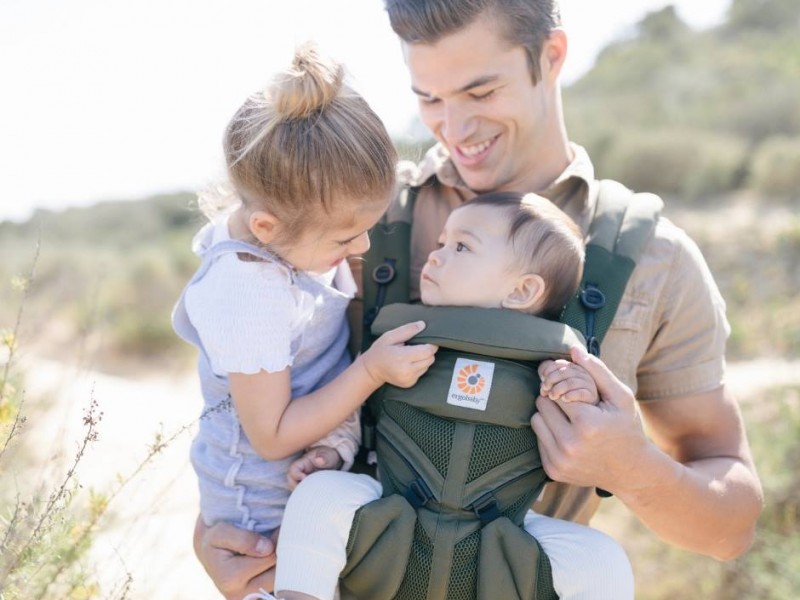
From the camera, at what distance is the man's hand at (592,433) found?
250 cm

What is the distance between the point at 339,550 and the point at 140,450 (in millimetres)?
6091

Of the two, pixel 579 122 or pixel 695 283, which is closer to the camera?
pixel 695 283

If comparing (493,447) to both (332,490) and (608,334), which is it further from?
(608,334)

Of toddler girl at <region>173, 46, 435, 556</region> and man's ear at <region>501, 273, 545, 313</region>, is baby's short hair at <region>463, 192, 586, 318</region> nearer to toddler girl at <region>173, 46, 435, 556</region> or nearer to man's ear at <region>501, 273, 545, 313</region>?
man's ear at <region>501, 273, 545, 313</region>

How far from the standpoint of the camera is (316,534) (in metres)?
2.45

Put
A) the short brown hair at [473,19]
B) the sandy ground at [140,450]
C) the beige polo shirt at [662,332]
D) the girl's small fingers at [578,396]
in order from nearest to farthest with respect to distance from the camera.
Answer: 1. the girl's small fingers at [578,396]
2. the beige polo shirt at [662,332]
3. the short brown hair at [473,19]
4. the sandy ground at [140,450]

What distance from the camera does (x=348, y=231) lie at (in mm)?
2578

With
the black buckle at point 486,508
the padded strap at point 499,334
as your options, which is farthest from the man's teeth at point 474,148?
the black buckle at point 486,508

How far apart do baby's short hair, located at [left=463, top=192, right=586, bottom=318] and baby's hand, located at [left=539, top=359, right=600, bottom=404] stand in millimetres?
297

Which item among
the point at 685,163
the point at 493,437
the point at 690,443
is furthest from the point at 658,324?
the point at 685,163

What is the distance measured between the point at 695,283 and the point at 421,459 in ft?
3.68

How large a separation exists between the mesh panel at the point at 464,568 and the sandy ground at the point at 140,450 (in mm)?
1038

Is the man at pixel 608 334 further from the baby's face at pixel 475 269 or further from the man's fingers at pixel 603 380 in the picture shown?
the baby's face at pixel 475 269

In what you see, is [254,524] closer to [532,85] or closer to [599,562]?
[599,562]
